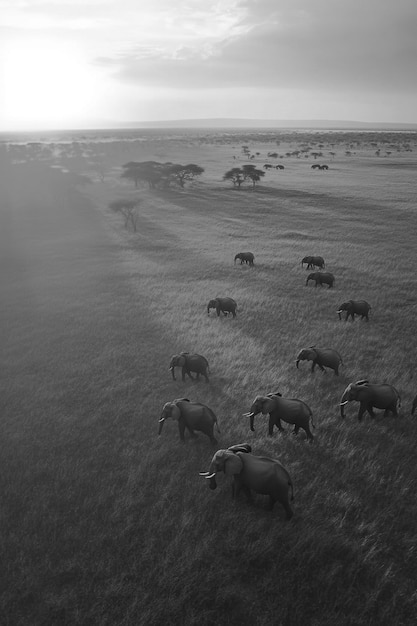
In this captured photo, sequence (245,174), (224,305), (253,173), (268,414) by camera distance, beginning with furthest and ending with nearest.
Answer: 1. (245,174)
2. (253,173)
3. (224,305)
4. (268,414)

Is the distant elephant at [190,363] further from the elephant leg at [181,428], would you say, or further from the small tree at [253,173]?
the small tree at [253,173]

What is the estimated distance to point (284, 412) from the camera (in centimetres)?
1148

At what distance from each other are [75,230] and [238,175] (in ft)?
97.8

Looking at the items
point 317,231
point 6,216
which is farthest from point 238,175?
point 6,216

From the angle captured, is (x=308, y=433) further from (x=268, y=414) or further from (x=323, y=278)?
(x=323, y=278)

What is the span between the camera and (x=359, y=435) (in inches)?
460

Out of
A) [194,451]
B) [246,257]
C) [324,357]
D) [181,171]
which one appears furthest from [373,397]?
[181,171]

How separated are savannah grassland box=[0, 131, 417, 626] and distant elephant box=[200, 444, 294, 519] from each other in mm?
433

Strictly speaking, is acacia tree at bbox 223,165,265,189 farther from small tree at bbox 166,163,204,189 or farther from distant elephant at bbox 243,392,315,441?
distant elephant at bbox 243,392,315,441

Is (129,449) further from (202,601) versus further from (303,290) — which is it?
(303,290)

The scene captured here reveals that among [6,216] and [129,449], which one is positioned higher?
[6,216]

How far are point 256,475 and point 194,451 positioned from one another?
104 inches

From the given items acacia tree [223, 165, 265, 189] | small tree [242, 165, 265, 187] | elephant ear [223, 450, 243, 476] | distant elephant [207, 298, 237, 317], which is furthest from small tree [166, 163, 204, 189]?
elephant ear [223, 450, 243, 476]

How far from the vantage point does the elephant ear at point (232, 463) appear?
9172mm
